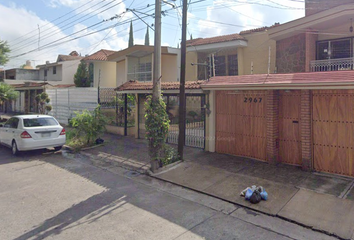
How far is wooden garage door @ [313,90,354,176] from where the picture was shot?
21.5 feet

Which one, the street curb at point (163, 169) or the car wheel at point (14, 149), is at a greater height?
the car wheel at point (14, 149)

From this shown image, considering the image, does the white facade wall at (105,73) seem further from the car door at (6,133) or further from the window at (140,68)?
the car door at (6,133)

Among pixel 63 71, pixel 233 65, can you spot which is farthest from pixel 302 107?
pixel 63 71

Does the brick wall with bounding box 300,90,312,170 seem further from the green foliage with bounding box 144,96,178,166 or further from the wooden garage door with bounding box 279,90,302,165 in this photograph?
the green foliage with bounding box 144,96,178,166

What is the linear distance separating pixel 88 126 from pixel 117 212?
6656 mm

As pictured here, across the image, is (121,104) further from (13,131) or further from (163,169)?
(163,169)

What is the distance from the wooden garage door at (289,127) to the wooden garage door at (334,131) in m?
0.55

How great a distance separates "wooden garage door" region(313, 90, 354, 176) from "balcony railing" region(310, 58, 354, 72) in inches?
180

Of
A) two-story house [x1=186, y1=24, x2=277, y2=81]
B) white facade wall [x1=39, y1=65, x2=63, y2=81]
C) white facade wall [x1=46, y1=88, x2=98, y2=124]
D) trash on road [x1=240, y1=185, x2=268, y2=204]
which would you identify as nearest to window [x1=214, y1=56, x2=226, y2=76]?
two-story house [x1=186, y1=24, x2=277, y2=81]

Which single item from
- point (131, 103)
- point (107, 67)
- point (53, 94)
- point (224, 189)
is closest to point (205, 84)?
point (224, 189)

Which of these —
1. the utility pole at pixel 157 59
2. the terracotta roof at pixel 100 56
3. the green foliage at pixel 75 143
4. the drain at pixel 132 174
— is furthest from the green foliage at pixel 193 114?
the terracotta roof at pixel 100 56

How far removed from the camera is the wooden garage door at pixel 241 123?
8281 millimetres

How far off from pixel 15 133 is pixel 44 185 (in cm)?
436

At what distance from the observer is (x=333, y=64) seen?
10781mm
